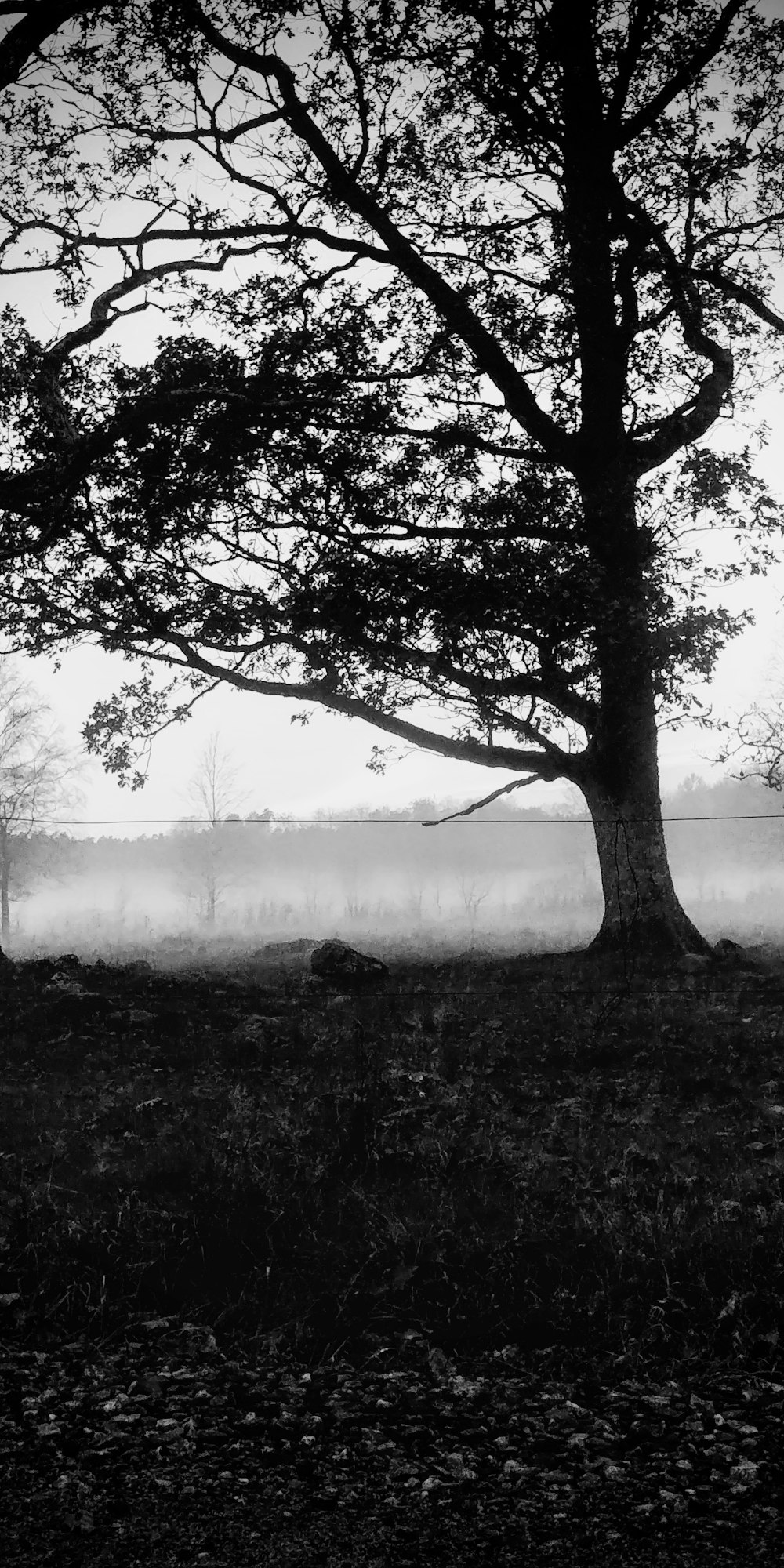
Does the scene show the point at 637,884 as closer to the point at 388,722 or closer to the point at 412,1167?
the point at 388,722

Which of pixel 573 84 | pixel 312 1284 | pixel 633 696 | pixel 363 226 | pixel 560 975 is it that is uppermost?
pixel 573 84

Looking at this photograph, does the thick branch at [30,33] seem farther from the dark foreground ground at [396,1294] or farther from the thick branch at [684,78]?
the dark foreground ground at [396,1294]

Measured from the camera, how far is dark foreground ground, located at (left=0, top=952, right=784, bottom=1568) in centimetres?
366

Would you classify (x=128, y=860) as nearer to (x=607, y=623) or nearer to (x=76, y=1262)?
(x=607, y=623)

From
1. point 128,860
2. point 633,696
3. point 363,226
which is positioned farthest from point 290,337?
point 128,860

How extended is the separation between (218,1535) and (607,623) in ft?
36.5

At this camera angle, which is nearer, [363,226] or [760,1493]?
[760,1493]

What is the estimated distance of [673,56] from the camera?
14969 mm

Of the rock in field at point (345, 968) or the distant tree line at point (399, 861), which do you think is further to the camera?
the distant tree line at point (399, 861)

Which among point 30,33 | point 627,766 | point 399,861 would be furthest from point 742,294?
point 399,861

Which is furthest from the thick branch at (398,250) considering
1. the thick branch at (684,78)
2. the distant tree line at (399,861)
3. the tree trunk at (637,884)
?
the distant tree line at (399,861)

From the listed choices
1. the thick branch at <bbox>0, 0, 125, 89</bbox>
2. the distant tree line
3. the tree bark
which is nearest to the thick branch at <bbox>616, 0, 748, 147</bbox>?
the tree bark

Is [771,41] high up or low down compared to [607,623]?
up

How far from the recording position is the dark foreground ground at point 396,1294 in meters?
3.66
